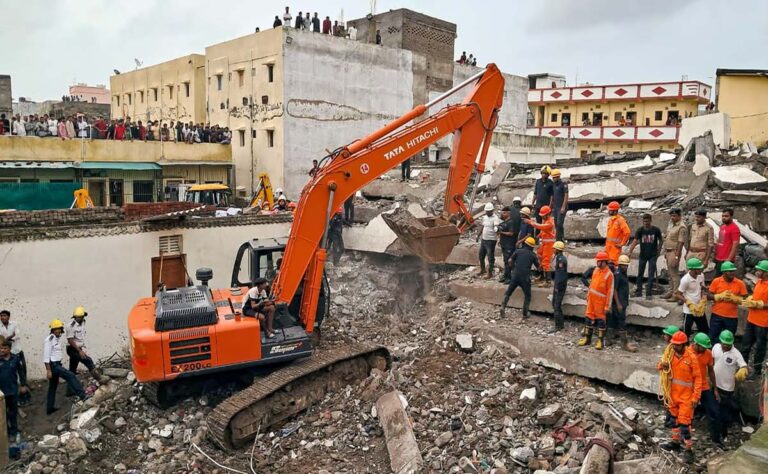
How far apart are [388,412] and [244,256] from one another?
4037 millimetres

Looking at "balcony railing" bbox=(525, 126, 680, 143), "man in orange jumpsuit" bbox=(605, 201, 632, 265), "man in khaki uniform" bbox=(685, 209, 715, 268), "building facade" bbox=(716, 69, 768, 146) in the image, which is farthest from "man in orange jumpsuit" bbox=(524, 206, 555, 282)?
"balcony railing" bbox=(525, 126, 680, 143)

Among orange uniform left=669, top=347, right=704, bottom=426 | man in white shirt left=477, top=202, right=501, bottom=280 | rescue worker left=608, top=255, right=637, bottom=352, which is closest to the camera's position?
orange uniform left=669, top=347, right=704, bottom=426

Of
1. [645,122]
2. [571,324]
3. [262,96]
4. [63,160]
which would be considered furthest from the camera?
[645,122]

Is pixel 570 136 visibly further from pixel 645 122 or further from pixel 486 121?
pixel 486 121

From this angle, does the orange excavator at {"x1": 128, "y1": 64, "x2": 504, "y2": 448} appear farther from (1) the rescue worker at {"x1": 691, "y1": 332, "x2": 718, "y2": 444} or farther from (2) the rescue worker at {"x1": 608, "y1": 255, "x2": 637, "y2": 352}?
(1) the rescue worker at {"x1": 691, "y1": 332, "x2": 718, "y2": 444}

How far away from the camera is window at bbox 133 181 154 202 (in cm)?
2197

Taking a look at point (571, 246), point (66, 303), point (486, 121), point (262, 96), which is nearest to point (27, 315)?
point (66, 303)

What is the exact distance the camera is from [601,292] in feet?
28.2

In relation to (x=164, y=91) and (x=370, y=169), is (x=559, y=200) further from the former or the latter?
(x=164, y=91)

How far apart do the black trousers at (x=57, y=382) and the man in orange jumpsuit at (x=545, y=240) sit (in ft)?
25.6

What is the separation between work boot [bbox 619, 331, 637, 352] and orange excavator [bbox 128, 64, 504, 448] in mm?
3299

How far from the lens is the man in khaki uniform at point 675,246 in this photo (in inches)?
362

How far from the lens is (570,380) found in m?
8.68

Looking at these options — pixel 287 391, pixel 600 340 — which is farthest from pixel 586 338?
pixel 287 391
